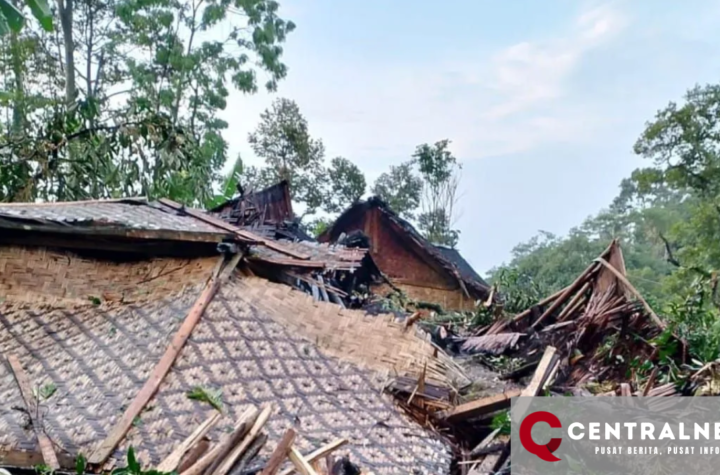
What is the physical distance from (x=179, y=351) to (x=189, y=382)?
0.20 metres

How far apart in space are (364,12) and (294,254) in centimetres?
1028

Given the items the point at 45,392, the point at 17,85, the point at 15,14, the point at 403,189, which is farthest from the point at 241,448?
the point at 403,189

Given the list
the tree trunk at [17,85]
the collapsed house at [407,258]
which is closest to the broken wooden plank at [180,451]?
the collapsed house at [407,258]

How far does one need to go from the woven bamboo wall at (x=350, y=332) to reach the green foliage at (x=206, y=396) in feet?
2.77

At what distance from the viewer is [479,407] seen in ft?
10.7

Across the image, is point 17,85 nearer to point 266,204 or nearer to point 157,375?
point 266,204

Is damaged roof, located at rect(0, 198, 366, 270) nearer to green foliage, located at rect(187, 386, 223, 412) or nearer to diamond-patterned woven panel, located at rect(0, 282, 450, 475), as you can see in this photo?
diamond-patterned woven panel, located at rect(0, 282, 450, 475)

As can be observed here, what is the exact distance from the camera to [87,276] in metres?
3.71

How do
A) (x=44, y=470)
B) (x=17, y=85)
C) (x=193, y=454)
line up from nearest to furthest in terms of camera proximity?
(x=193, y=454) → (x=44, y=470) → (x=17, y=85)

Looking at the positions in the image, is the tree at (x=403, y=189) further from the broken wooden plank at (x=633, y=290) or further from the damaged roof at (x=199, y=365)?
the damaged roof at (x=199, y=365)

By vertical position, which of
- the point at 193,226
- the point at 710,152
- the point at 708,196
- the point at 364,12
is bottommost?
the point at 193,226

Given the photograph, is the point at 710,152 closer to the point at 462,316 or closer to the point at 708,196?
the point at 708,196

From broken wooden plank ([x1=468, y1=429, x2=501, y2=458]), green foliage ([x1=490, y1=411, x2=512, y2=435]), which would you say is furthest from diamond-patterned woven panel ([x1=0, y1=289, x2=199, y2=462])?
green foliage ([x1=490, y1=411, x2=512, y2=435])

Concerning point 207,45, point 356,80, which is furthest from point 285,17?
point 356,80
